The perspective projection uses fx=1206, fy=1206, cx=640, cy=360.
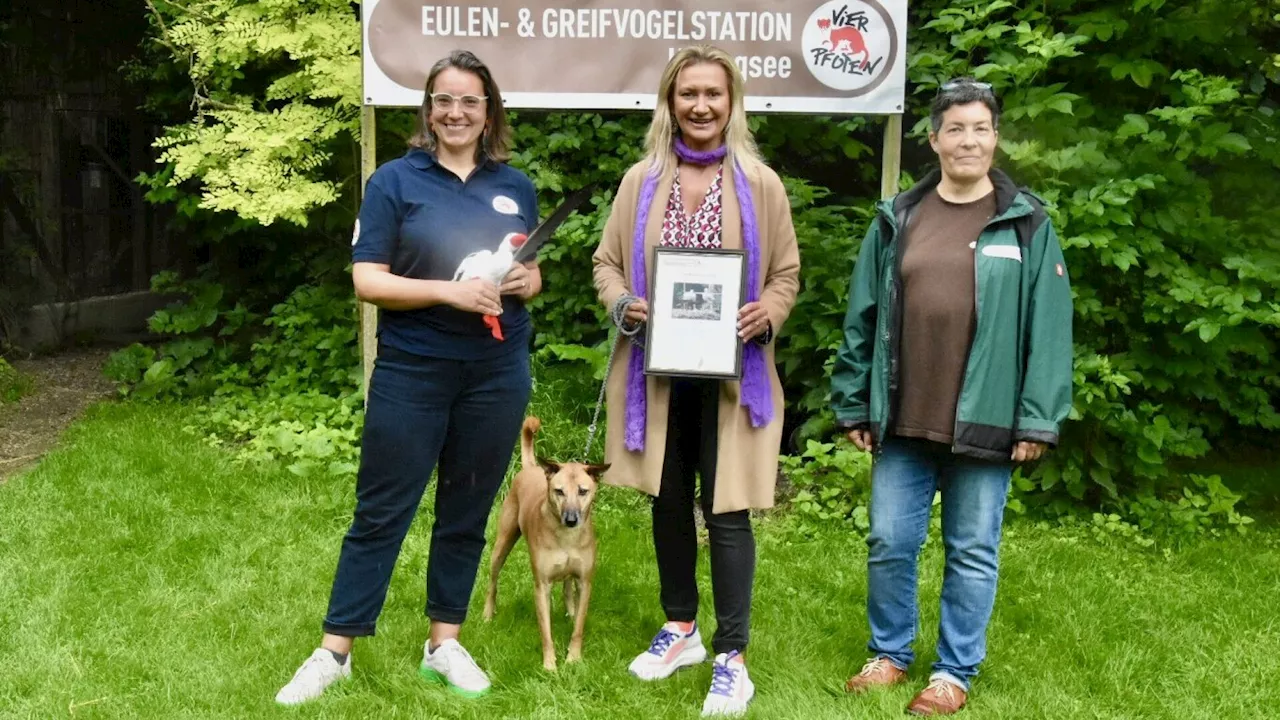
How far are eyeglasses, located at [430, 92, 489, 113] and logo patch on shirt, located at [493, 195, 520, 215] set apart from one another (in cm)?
27

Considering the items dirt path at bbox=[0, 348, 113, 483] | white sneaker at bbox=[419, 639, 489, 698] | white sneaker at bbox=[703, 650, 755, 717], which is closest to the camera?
white sneaker at bbox=[703, 650, 755, 717]

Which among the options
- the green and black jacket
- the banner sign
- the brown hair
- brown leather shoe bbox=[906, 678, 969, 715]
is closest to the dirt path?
the banner sign

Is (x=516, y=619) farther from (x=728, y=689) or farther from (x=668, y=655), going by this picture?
(x=728, y=689)

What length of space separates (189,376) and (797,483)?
4.37m

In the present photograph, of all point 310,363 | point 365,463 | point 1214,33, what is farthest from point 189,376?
point 1214,33

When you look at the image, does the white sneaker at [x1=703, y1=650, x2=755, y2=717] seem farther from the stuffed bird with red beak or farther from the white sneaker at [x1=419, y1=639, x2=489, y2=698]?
the stuffed bird with red beak

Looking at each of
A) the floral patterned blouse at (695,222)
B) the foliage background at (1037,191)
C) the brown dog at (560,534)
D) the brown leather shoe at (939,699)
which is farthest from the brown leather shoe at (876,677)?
the foliage background at (1037,191)

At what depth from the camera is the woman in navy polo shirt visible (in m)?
3.42

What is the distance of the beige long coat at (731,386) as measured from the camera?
354 cm

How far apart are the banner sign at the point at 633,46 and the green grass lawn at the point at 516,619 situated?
196 centimetres

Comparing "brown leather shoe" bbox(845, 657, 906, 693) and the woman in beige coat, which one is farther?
"brown leather shoe" bbox(845, 657, 906, 693)

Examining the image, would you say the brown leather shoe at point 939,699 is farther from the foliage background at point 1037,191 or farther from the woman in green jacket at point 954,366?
the foliage background at point 1037,191

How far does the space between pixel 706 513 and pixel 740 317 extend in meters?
0.61

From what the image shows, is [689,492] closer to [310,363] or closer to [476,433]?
[476,433]
